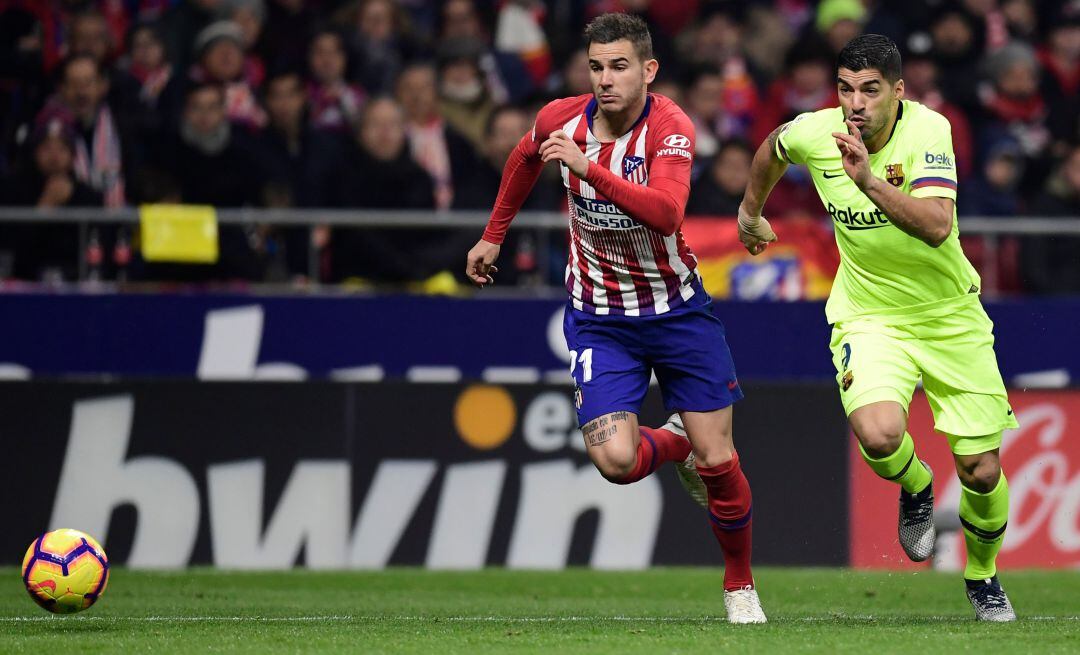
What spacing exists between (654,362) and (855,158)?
1.27 metres

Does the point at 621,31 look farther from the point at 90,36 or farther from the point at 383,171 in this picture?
the point at 90,36

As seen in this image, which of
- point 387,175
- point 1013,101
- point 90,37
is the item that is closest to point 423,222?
point 387,175

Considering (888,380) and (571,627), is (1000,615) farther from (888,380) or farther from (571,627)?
(571,627)

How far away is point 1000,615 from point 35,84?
24.7ft

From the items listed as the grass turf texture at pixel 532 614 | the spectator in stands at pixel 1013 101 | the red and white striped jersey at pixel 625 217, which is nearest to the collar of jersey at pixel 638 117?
the red and white striped jersey at pixel 625 217

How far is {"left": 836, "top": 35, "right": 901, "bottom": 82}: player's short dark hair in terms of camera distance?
21.2 ft

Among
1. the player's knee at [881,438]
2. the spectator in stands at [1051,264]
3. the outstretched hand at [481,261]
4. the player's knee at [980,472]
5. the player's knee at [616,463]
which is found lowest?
the spectator in stands at [1051,264]

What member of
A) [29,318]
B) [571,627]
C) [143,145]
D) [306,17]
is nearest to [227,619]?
[571,627]

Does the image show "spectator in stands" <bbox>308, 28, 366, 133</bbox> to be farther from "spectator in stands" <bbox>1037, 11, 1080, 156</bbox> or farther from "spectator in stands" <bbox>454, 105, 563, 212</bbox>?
"spectator in stands" <bbox>1037, 11, 1080, 156</bbox>

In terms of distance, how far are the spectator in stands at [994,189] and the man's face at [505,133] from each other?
3177 millimetres

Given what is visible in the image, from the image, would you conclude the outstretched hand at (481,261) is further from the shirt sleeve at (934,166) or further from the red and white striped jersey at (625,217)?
the shirt sleeve at (934,166)

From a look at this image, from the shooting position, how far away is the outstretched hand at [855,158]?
6148 mm

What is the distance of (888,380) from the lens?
6.69 meters

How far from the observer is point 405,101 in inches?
468
